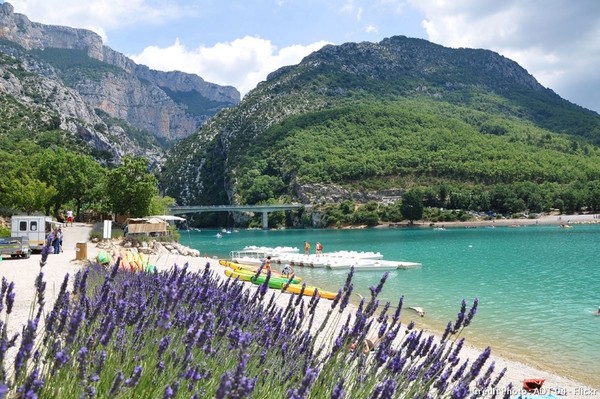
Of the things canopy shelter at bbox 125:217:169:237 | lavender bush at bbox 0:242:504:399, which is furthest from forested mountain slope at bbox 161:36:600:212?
lavender bush at bbox 0:242:504:399

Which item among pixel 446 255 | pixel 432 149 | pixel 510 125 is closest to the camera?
pixel 446 255

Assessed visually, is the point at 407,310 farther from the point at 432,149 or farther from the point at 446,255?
the point at 432,149

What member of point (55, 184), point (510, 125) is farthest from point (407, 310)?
point (510, 125)

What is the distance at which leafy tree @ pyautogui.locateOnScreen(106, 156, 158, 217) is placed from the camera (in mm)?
43906

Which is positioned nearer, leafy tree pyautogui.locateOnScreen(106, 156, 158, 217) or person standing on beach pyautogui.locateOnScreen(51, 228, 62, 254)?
person standing on beach pyautogui.locateOnScreen(51, 228, 62, 254)

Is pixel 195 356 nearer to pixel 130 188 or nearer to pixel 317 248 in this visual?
pixel 317 248

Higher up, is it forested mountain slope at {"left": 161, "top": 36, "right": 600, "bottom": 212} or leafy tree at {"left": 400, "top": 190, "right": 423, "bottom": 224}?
forested mountain slope at {"left": 161, "top": 36, "right": 600, "bottom": 212}

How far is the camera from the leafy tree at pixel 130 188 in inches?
1729

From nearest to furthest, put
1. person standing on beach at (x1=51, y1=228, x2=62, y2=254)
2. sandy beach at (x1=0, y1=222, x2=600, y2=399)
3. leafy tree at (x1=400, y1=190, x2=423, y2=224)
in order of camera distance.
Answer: sandy beach at (x1=0, y1=222, x2=600, y2=399) < person standing on beach at (x1=51, y1=228, x2=62, y2=254) < leafy tree at (x1=400, y1=190, x2=423, y2=224)

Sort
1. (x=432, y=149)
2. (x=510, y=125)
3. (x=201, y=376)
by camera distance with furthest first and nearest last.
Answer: (x=510, y=125), (x=432, y=149), (x=201, y=376)

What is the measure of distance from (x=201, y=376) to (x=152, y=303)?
99.0 inches

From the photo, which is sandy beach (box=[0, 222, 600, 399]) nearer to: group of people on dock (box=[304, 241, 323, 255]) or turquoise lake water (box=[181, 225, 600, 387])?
turquoise lake water (box=[181, 225, 600, 387])

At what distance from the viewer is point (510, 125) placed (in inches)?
6860

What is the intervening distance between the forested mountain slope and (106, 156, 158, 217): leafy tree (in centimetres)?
9161
